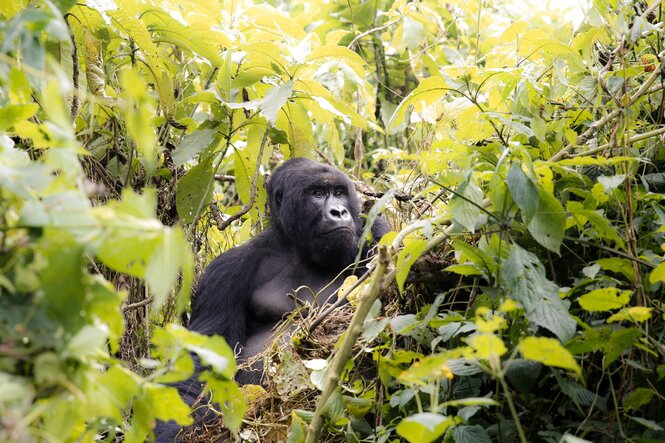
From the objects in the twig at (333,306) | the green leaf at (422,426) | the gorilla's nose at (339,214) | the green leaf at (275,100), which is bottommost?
the gorilla's nose at (339,214)

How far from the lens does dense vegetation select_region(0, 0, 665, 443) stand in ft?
4.07

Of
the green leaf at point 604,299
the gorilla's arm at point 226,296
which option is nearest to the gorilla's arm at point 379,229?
the gorilla's arm at point 226,296

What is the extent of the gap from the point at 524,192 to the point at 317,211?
2140 millimetres

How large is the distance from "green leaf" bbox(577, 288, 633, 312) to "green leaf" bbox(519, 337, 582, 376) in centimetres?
33

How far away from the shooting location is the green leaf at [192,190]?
341cm

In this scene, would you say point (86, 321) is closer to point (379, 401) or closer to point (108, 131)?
point (379, 401)

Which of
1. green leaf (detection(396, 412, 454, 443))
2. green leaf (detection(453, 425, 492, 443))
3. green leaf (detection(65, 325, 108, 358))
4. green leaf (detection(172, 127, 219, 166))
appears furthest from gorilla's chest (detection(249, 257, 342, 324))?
green leaf (detection(65, 325, 108, 358))

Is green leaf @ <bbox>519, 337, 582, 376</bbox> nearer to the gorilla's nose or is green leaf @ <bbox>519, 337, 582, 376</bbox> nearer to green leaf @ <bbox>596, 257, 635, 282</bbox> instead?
green leaf @ <bbox>596, 257, 635, 282</bbox>

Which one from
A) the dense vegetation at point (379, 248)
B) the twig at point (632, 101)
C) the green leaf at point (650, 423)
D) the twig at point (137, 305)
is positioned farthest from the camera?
the twig at point (137, 305)

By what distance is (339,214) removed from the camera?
3869 millimetres

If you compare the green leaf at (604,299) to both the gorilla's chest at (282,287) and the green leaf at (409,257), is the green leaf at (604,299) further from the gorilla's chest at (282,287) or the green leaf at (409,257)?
the gorilla's chest at (282,287)

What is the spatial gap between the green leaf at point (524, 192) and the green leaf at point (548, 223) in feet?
0.30

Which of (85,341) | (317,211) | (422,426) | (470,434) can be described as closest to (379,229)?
(317,211)

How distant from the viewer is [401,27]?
496 centimetres
